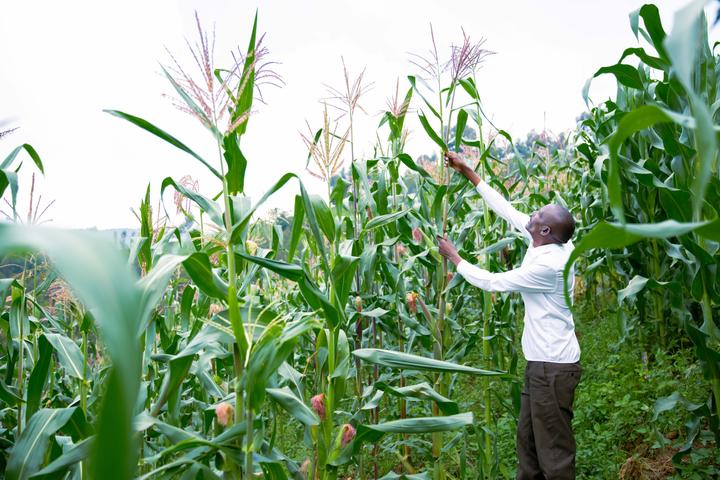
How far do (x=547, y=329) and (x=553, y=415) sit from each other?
0.49m

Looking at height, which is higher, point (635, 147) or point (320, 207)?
point (635, 147)

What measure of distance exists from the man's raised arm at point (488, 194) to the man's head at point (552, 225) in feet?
0.71

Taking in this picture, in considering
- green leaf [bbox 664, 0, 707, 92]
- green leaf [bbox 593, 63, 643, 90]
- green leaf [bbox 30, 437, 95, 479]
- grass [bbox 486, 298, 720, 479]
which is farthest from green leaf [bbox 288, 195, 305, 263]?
grass [bbox 486, 298, 720, 479]

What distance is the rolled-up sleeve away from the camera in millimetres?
3248

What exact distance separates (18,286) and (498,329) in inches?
117

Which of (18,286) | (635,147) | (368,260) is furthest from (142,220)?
(635,147)

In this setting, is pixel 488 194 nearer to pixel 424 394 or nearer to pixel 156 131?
pixel 424 394

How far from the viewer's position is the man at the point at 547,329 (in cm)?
327

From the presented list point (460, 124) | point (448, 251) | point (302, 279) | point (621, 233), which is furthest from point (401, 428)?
point (460, 124)

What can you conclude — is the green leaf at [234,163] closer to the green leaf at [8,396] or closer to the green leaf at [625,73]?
the green leaf at [8,396]

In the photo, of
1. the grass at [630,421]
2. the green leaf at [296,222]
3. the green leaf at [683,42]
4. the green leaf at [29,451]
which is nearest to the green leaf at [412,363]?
the green leaf at [296,222]

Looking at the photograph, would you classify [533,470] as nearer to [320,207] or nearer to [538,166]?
[320,207]

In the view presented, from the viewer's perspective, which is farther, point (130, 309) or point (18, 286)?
point (18, 286)

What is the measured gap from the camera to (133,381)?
643 mm
